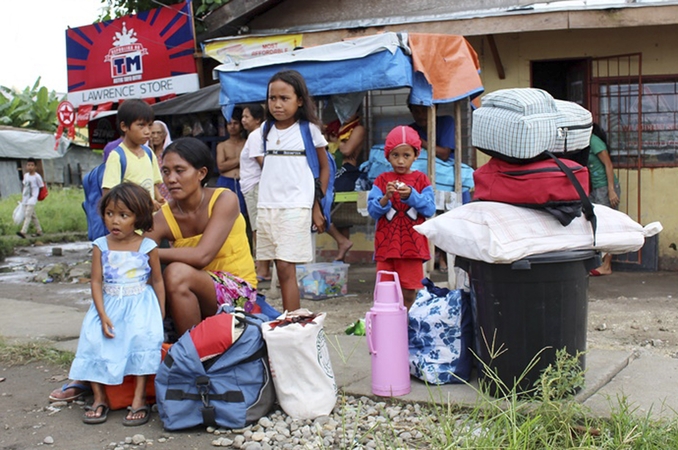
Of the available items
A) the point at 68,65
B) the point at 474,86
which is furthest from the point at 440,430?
the point at 68,65

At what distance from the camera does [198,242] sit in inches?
173

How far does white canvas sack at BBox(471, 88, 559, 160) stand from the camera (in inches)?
138

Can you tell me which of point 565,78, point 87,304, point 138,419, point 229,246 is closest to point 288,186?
point 229,246

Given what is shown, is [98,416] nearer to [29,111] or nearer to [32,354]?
[32,354]

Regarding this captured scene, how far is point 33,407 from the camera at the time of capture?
13.7ft

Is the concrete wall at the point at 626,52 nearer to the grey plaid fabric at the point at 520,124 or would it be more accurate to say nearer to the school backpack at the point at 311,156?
the school backpack at the point at 311,156

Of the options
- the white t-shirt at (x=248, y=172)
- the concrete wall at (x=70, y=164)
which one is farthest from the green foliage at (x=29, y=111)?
the white t-shirt at (x=248, y=172)

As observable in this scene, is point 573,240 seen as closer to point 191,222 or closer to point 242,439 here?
point 242,439

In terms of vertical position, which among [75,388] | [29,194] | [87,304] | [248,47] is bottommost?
[87,304]

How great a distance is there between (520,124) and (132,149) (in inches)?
126

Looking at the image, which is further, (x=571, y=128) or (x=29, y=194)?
(x=29, y=194)

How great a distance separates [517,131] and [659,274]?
560 centimetres

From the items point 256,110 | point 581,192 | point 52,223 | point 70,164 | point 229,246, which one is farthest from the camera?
point 70,164

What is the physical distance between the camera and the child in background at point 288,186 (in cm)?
533
